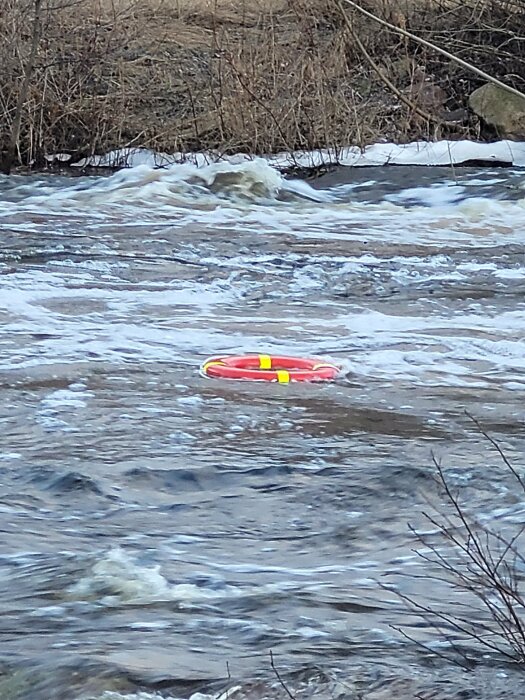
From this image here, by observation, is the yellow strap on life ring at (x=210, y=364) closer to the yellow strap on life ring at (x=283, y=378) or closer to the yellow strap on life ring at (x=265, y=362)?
the yellow strap on life ring at (x=265, y=362)

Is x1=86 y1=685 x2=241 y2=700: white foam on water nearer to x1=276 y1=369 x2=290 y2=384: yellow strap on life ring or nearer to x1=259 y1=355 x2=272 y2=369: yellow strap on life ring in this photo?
x1=276 y1=369 x2=290 y2=384: yellow strap on life ring

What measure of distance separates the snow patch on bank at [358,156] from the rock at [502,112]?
1.55 feet

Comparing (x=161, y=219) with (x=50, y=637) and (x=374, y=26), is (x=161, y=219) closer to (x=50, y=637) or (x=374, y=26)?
(x=374, y=26)

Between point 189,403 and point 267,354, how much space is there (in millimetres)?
1104

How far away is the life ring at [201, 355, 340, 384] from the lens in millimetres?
6172

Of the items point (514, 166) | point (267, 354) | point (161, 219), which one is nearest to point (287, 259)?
point (161, 219)

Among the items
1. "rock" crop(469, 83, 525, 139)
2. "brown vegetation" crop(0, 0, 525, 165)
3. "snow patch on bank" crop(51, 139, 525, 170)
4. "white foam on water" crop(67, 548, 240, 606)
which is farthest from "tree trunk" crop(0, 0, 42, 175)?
"white foam on water" crop(67, 548, 240, 606)

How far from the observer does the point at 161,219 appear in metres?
11.9

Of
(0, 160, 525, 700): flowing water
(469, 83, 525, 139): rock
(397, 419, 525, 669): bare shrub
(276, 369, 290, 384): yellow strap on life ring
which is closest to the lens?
(397, 419, 525, 669): bare shrub

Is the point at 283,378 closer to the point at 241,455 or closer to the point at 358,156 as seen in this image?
the point at 241,455

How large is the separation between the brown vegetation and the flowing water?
3928 millimetres

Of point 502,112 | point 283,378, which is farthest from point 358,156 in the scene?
point 283,378

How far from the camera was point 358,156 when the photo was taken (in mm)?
14992

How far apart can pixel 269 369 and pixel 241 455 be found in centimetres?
122
